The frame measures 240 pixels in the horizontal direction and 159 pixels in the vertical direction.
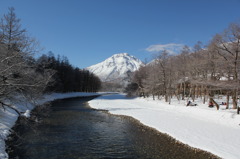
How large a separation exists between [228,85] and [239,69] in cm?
211

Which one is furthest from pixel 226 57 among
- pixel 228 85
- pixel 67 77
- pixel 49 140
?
pixel 67 77

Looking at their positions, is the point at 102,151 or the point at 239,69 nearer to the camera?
the point at 102,151

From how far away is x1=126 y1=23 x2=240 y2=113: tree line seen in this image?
1708 centimetres

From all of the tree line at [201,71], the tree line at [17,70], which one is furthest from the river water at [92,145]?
the tree line at [201,71]

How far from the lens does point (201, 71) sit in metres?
28.5

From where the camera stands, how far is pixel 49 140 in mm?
10820

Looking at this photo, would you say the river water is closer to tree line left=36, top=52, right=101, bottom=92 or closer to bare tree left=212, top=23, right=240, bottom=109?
bare tree left=212, top=23, right=240, bottom=109

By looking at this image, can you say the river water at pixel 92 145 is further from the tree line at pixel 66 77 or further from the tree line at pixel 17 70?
the tree line at pixel 66 77

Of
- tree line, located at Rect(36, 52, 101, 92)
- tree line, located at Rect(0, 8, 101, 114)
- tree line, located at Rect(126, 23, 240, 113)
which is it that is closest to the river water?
tree line, located at Rect(0, 8, 101, 114)

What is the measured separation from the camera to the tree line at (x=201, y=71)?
17.1 meters

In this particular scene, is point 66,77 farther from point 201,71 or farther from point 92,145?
point 92,145

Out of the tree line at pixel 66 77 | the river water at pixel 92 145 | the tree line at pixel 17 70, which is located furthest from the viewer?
the tree line at pixel 66 77

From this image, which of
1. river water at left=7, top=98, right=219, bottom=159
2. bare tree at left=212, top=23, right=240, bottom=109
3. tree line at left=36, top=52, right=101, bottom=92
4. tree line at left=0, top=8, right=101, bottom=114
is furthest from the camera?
tree line at left=36, top=52, right=101, bottom=92

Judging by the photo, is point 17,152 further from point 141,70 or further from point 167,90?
point 141,70
